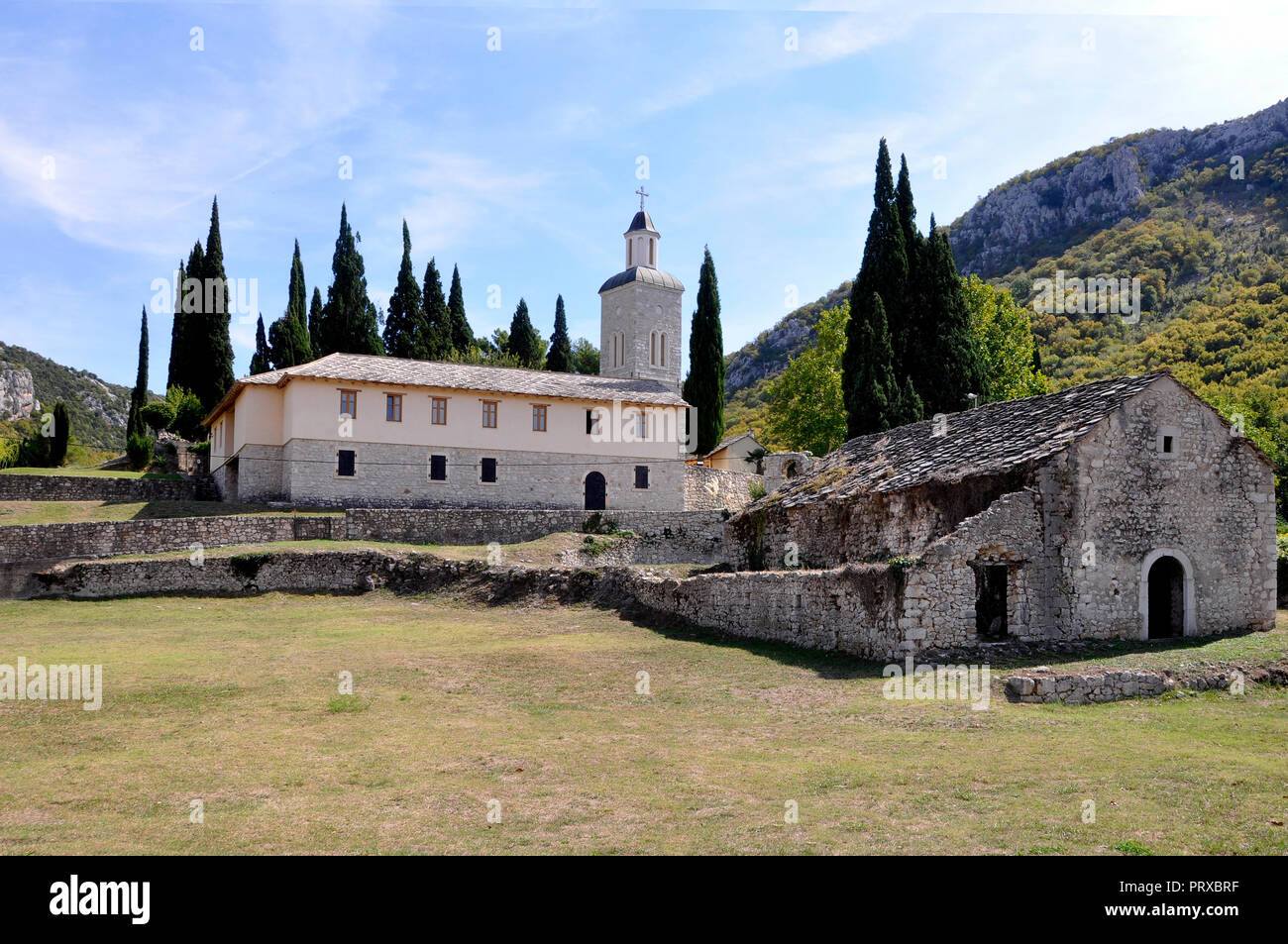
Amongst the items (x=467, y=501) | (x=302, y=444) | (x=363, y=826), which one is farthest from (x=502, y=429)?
(x=363, y=826)

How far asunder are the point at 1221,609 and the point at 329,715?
611 inches

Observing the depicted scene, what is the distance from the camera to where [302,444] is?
36.9m

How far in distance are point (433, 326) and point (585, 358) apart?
18.0 meters

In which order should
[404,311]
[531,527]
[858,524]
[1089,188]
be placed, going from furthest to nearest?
1. [1089,188]
2. [404,311]
3. [531,527]
4. [858,524]

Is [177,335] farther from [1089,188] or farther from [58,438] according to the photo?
[1089,188]

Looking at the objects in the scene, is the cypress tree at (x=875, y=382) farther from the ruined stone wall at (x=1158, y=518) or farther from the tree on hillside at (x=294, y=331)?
the tree on hillside at (x=294, y=331)

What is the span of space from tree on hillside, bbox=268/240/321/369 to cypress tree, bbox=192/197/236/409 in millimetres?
4687

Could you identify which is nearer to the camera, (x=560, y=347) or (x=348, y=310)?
(x=348, y=310)

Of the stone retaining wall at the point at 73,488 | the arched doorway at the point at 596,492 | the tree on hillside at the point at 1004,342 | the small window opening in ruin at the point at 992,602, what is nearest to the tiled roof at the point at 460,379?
Result: the arched doorway at the point at 596,492

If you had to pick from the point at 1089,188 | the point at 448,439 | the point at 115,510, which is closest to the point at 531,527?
the point at 448,439

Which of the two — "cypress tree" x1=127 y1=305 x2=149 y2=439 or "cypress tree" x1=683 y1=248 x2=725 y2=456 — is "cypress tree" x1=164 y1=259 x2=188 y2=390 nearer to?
"cypress tree" x1=127 y1=305 x2=149 y2=439

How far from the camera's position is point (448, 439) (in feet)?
130

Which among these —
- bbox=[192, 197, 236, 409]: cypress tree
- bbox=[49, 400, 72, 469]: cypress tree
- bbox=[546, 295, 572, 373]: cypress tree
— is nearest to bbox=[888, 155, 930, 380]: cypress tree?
bbox=[546, 295, 572, 373]: cypress tree
